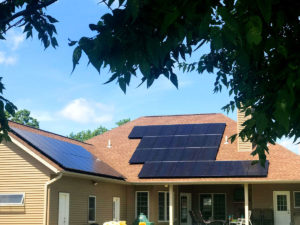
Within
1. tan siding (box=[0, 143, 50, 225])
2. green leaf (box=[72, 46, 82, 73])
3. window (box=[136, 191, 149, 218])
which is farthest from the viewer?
window (box=[136, 191, 149, 218])

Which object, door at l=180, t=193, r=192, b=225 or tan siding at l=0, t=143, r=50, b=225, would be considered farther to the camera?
door at l=180, t=193, r=192, b=225

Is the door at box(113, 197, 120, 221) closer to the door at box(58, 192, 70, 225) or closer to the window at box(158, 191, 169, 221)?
the window at box(158, 191, 169, 221)

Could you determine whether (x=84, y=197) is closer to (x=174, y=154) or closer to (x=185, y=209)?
(x=174, y=154)

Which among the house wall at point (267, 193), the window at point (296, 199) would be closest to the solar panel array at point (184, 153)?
the house wall at point (267, 193)

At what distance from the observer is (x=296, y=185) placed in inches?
911

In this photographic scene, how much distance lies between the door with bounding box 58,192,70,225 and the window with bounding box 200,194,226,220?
30.5 ft

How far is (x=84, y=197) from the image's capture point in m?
19.6

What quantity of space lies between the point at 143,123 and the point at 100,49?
85.8ft

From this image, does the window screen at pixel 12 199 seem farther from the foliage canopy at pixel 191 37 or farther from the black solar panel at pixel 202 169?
the foliage canopy at pixel 191 37

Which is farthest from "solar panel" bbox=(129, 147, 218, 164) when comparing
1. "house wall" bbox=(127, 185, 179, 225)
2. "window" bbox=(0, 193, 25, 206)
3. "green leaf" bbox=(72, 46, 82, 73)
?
"green leaf" bbox=(72, 46, 82, 73)

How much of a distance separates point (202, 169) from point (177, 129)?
4946 mm

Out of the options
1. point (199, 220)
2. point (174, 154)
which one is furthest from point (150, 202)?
point (174, 154)

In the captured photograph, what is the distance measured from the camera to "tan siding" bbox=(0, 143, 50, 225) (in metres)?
17.1

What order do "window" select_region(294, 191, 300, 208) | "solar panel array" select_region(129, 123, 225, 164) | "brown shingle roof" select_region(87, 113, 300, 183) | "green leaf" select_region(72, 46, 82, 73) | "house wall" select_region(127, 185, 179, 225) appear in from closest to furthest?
"green leaf" select_region(72, 46, 82, 73)
"brown shingle roof" select_region(87, 113, 300, 183)
"window" select_region(294, 191, 300, 208)
"house wall" select_region(127, 185, 179, 225)
"solar panel array" select_region(129, 123, 225, 164)
